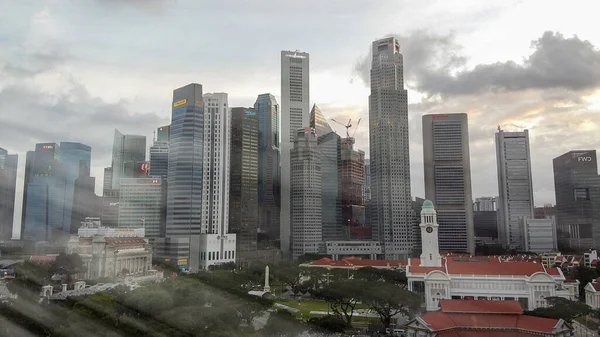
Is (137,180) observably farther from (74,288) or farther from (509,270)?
(509,270)

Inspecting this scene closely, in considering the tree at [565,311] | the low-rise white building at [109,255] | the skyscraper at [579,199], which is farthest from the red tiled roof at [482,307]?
the skyscraper at [579,199]

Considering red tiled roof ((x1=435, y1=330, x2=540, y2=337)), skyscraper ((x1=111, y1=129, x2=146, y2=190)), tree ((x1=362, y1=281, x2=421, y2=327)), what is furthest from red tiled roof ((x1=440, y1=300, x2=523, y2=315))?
skyscraper ((x1=111, y1=129, x2=146, y2=190))

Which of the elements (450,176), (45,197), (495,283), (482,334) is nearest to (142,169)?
(45,197)

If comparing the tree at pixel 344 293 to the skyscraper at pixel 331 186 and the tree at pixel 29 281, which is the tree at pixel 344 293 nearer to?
the tree at pixel 29 281

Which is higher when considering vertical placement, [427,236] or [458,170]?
[458,170]

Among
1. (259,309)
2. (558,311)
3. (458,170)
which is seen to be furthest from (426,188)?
(259,309)
